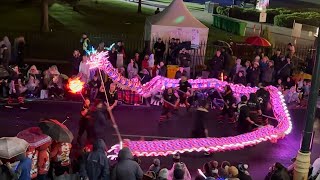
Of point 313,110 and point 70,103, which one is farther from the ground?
point 313,110

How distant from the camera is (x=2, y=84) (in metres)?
17.5

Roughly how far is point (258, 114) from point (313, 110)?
16.5 ft

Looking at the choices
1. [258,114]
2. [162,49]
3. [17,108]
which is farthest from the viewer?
[162,49]

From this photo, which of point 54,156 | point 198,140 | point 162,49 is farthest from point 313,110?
point 162,49

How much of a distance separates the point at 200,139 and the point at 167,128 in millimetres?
3320

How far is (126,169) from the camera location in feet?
30.5

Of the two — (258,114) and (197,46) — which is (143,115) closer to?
(258,114)

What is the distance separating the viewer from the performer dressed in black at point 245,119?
1479cm

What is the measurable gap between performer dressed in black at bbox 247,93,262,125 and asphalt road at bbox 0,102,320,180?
765mm

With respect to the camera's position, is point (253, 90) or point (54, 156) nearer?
point (54, 156)

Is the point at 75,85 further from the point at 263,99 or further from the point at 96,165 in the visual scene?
the point at 96,165

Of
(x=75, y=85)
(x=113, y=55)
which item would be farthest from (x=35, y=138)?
(x=113, y=55)

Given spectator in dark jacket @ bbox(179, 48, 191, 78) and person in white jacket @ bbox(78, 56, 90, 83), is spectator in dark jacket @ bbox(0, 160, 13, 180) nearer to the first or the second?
person in white jacket @ bbox(78, 56, 90, 83)

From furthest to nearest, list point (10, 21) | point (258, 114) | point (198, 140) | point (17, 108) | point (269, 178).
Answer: point (10, 21)
point (17, 108)
point (258, 114)
point (198, 140)
point (269, 178)
